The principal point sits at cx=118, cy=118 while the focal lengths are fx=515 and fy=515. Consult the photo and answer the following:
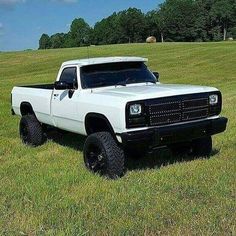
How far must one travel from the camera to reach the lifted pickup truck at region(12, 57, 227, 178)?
6.71 m

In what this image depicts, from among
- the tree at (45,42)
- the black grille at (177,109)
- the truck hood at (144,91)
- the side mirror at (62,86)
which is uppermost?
the side mirror at (62,86)

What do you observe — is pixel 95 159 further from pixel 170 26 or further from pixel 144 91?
pixel 170 26

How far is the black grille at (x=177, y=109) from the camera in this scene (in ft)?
22.3

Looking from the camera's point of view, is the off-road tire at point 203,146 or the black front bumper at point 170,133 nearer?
the black front bumper at point 170,133

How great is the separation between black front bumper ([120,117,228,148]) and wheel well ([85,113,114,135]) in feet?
1.49

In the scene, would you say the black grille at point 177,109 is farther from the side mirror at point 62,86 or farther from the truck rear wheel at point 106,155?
Answer: the side mirror at point 62,86

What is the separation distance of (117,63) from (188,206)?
11.3 feet

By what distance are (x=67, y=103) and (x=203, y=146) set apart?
7.28ft

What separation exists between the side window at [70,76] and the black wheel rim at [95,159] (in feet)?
4.07

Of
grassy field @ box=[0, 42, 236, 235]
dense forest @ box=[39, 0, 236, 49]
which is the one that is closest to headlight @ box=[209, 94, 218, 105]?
grassy field @ box=[0, 42, 236, 235]

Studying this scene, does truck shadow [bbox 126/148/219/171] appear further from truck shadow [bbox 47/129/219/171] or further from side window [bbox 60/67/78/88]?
side window [bbox 60/67/78/88]

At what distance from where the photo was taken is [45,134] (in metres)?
10.1

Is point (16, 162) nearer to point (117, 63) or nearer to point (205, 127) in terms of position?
point (117, 63)

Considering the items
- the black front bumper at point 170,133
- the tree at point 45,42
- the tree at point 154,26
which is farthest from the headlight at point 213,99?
the tree at point 45,42
